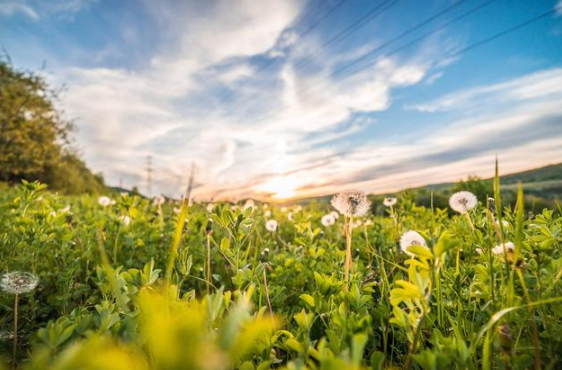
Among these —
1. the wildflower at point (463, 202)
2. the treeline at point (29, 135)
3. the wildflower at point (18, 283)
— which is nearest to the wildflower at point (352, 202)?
the wildflower at point (463, 202)

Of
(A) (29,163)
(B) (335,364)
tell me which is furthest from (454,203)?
(A) (29,163)

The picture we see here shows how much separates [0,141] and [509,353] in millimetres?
39660

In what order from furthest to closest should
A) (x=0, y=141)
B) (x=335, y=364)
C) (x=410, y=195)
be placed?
(x=0, y=141) < (x=410, y=195) < (x=335, y=364)

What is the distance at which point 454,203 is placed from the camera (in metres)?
2.34

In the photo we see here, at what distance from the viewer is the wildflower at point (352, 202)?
2.09 m

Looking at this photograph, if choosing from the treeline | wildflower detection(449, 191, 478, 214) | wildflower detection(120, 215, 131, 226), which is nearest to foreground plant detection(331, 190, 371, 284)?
wildflower detection(449, 191, 478, 214)

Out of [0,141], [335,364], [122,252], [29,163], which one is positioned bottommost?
[122,252]

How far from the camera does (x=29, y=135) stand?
108ft

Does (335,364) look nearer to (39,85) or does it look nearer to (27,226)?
(27,226)

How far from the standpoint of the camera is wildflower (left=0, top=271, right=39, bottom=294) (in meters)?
1.57

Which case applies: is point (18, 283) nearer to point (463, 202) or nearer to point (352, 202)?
point (352, 202)

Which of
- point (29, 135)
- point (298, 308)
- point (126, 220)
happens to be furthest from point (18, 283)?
point (29, 135)

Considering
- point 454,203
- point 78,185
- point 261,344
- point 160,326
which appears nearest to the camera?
point 160,326

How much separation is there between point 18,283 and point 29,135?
39.3 meters
